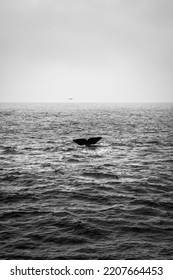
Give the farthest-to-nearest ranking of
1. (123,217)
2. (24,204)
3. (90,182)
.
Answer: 1. (90,182)
2. (24,204)
3. (123,217)

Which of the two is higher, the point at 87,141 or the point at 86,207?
the point at 87,141

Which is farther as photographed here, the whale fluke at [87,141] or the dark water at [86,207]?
the whale fluke at [87,141]

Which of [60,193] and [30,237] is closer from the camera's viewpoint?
[30,237]

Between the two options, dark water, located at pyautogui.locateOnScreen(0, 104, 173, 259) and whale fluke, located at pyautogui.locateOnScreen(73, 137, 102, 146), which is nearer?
dark water, located at pyautogui.locateOnScreen(0, 104, 173, 259)

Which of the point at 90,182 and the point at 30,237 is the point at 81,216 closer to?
the point at 30,237

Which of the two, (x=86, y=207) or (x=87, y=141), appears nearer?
(x=86, y=207)

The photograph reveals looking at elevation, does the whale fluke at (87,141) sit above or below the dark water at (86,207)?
above

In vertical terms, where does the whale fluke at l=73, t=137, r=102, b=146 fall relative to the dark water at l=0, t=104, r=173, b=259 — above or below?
above
